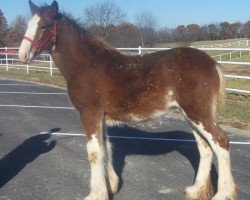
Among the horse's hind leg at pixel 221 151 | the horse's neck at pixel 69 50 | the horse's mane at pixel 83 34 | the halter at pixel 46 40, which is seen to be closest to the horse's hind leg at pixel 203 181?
the horse's hind leg at pixel 221 151

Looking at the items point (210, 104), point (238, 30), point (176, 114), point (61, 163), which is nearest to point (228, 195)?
point (210, 104)

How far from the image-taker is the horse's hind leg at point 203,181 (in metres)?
5.01

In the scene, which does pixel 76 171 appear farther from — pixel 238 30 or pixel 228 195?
pixel 238 30

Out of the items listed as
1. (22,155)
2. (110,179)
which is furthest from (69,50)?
(22,155)

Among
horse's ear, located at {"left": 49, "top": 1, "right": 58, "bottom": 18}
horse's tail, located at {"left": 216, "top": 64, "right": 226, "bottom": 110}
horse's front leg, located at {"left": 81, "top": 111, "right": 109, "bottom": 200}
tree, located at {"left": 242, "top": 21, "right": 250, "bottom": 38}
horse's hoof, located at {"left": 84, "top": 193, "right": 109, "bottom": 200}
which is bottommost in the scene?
horse's hoof, located at {"left": 84, "top": 193, "right": 109, "bottom": 200}

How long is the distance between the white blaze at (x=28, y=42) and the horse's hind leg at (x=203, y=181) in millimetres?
2302

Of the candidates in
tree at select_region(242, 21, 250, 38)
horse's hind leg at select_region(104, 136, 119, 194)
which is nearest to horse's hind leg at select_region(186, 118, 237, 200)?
horse's hind leg at select_region(104, 136, 119, 194)

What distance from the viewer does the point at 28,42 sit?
16.3 ft

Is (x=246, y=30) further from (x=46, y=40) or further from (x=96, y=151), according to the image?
(x=96, y=151)

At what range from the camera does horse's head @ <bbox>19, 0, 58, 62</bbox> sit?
497cm

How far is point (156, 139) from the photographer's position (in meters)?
7.94

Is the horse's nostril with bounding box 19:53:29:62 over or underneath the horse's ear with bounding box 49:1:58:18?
underneath

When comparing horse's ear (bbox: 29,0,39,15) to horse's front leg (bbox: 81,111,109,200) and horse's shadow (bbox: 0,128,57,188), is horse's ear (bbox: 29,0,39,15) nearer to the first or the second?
horse's front leg (bbox: 81,111,109,200)

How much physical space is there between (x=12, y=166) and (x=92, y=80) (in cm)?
225
